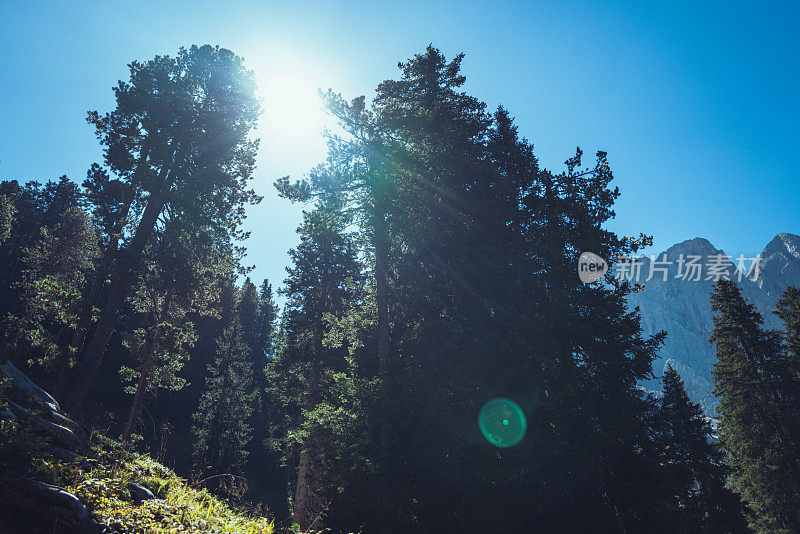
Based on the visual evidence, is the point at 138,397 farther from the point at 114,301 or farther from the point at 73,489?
the point at 73,489

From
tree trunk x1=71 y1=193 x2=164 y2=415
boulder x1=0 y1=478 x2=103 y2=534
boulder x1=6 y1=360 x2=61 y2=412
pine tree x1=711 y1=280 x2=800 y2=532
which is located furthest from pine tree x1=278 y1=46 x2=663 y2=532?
pine tree x1=711 y1=280 x2=800 y2=532

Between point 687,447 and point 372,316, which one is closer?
point 372,316

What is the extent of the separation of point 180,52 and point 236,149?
4.32 m

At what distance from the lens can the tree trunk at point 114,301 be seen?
1171 centimetres

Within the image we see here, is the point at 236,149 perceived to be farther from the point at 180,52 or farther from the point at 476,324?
the point at 476,324

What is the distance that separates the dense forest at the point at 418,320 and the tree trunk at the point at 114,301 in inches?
3.0

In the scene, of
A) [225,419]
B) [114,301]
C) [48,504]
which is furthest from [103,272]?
[225,419]

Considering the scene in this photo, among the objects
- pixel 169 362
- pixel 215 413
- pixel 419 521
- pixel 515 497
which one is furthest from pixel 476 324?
pixel 215 413

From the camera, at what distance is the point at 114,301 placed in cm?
1248

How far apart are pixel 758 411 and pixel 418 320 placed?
24.2 metres

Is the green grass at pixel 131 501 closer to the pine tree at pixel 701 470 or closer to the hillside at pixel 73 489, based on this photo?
the hillside at pixel 73 489

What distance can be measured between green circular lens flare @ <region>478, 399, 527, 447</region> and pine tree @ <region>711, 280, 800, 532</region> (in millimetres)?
21413

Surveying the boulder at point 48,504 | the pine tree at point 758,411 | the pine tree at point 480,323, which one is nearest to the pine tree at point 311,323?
the pine tree at point 480,323

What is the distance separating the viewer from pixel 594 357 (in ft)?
41.3
